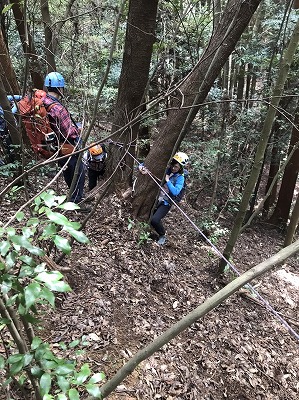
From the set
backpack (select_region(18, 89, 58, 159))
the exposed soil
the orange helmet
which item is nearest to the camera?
the exposed soil

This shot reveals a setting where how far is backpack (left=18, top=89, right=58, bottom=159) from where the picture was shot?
164 inches

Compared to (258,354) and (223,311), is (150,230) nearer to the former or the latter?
(223,311)

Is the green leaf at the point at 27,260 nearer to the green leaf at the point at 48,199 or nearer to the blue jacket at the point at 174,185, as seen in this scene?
the green leaf at the point at 48,199

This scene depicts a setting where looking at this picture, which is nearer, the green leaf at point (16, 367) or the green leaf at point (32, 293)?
the green leaf at point (32, 293)

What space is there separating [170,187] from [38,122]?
2520mm

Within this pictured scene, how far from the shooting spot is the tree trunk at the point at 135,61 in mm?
4898

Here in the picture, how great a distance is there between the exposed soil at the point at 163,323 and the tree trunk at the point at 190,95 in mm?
450

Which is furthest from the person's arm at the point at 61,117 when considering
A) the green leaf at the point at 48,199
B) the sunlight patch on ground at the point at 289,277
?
the sunlight patch on ground at the point at 289,277

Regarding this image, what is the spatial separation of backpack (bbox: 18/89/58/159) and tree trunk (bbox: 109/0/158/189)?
3.21ft

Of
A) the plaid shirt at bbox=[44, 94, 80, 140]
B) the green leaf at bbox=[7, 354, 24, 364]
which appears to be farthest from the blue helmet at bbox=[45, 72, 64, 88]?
the green leaf at bbox=[7, 354, 24, 364]

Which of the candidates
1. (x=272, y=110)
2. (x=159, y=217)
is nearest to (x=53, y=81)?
(x=159, y=217)

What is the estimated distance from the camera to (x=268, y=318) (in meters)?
5.52

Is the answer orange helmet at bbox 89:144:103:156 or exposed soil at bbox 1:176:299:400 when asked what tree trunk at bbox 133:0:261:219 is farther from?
orange helmet at bbox 89:144:103:156

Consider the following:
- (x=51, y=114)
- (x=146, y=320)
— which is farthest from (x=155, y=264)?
(x=51, y=114)
